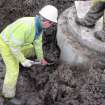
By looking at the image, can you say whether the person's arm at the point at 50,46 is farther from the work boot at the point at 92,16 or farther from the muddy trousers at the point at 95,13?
the muddy trousers at the point at 95,13

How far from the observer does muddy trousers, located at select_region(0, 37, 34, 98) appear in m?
6.11

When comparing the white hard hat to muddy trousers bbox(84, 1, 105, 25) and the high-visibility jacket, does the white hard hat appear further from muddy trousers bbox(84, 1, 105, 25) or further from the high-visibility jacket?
muddy trousers bbox(84, 1, 105, 25)

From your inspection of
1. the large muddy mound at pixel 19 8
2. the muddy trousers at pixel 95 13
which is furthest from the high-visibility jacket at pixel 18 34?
the large muddy mound at pixel 19 8

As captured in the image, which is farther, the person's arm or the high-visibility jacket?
the person's arm

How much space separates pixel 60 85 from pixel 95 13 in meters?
1.16

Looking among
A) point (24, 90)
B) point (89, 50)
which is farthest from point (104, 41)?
point (24, 90)

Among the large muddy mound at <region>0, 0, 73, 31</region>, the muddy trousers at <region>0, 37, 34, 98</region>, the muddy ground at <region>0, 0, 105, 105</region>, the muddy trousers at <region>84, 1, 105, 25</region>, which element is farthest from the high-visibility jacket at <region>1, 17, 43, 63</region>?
the large muddy mound at <region>0, 0, 73, 31</region>

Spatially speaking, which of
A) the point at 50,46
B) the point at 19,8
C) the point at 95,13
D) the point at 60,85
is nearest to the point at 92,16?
the point at 95,13

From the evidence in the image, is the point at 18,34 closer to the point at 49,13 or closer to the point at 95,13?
the point at 49,13

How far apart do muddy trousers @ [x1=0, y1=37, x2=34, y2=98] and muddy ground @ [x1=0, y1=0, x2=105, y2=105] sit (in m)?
0.14

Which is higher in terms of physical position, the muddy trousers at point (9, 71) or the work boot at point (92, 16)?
the work boot at point (92, 16)

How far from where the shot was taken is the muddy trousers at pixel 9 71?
6113 mm

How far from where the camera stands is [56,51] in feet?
23.6

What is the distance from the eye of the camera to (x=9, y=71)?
6.20 m
